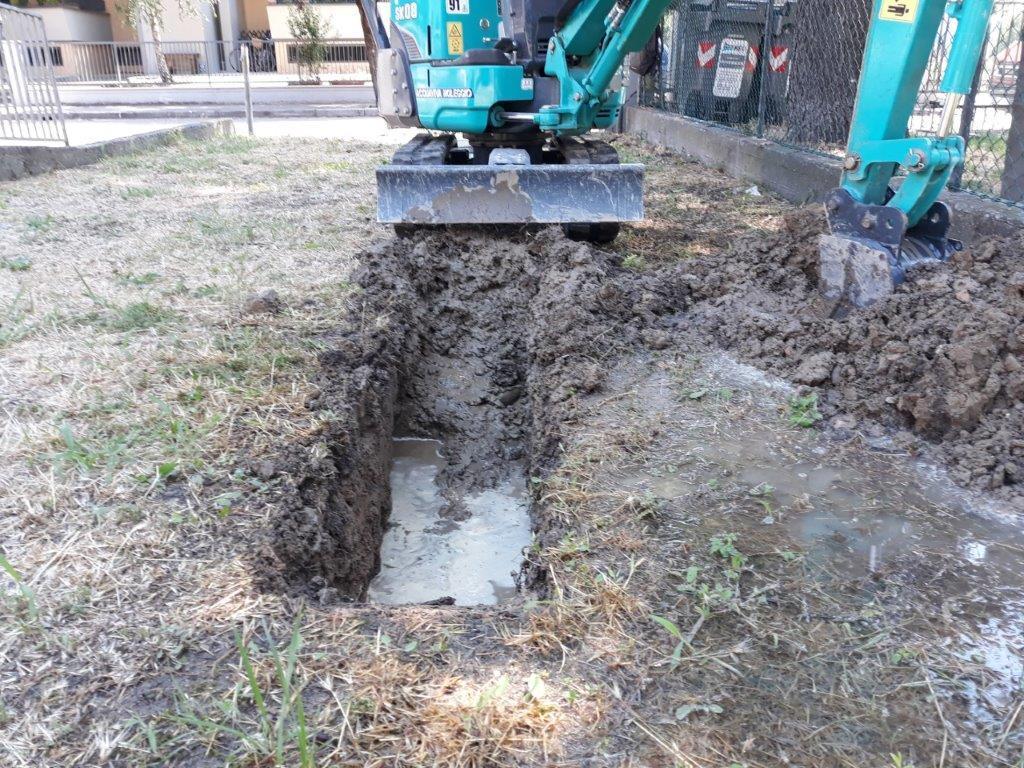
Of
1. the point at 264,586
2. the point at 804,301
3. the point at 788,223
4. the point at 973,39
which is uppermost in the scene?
the point at 973,39

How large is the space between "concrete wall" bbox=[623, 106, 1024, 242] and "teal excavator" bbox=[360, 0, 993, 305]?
2.11ft

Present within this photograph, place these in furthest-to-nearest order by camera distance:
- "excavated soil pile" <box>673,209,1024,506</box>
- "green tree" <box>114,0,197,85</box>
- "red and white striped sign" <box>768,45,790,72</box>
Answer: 1. "green tree" <box>114,0,197,85</box>
2. "red and white striped sign" <box>768,45,790,72</box>
3. "excavated soil pile" <box>673,209,1024,506</box>

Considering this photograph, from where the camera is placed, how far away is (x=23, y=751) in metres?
1.84

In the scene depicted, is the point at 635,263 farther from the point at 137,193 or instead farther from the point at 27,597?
the point at 137,193

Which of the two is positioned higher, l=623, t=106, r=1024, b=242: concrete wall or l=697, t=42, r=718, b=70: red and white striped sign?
l=697, t=42, r=718, b=70: red and white striped sign

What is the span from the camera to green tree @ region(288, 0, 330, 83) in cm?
2386

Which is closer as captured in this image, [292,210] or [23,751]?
[23,751]

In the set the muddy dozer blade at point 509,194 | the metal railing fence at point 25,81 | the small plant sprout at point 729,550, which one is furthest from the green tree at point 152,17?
the small plant sprout at point 729,550

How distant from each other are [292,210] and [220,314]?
3.08 metres

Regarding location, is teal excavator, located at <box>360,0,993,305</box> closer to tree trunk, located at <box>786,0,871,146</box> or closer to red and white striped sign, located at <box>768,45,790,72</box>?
tree trunk, located at <box>786,0,871,146</box>

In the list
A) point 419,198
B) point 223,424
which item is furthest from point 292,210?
point 223,424

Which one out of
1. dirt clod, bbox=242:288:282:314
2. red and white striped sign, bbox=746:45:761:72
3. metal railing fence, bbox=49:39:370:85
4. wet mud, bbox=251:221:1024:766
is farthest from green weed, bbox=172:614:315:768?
metal railing fence, bbox=49:39:370:85

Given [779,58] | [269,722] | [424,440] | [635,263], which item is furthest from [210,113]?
[269,722]

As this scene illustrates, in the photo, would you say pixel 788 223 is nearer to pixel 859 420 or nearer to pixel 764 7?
pixel 859 420
